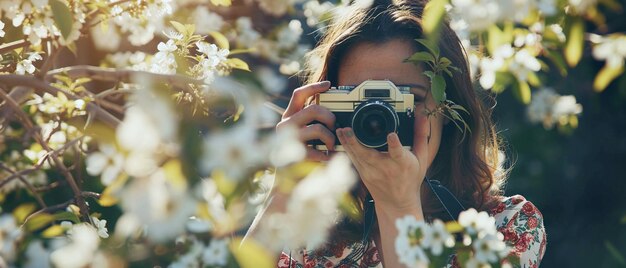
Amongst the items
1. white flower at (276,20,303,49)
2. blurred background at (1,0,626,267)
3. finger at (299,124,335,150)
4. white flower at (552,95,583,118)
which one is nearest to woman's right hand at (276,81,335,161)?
finger at (299,124,335,150)

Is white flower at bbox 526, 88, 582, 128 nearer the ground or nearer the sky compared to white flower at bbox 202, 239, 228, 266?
nearer the ground

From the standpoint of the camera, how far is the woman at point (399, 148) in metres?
1.38

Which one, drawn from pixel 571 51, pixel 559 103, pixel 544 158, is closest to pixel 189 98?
pixel 571 51

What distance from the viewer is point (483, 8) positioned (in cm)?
93

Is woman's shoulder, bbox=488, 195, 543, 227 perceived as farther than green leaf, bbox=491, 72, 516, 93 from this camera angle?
Yes

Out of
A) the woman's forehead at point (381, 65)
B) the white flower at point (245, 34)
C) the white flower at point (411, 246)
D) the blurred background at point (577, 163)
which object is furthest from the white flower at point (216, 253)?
the blurred background at point (577, 163)

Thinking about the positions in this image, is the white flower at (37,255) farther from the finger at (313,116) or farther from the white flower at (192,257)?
the finger at (313,116)

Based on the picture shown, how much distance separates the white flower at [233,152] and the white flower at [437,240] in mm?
386

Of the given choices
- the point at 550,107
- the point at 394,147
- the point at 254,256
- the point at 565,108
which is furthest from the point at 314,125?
the point at 550,107

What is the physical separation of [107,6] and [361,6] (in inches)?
21.0

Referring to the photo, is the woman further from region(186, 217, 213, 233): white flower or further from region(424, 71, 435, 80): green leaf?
region(186, 217, 213, 233): white flower

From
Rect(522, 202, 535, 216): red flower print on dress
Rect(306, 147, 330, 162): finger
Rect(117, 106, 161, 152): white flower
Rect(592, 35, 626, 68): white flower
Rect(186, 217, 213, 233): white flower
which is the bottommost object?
Rect(522, 202, 535, 216): red flower print on dress

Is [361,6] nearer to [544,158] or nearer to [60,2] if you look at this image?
[60,2]

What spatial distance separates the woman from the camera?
4.52 feet
